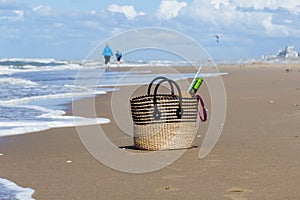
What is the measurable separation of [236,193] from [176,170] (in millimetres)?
1092

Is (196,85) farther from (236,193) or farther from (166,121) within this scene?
(236,193)

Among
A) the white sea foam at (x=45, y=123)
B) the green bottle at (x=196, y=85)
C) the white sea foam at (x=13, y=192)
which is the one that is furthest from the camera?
the white sea foam at (x=45, y=123)

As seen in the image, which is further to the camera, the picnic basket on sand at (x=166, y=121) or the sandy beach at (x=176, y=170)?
the picnic basket on sand at (x=166, y=121)

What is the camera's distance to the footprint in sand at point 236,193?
15.7 feet

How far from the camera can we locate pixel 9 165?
6520 mm

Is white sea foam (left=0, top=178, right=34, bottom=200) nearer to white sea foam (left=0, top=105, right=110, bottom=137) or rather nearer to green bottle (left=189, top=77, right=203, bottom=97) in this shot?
green bottle (left=189, top=77, right=203, bottom=97)

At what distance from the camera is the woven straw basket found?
23.2ft

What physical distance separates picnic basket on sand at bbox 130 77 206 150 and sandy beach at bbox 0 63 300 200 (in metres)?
0.23

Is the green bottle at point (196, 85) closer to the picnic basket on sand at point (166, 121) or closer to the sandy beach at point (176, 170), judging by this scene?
the picnic basket on sand at point (166, 121)

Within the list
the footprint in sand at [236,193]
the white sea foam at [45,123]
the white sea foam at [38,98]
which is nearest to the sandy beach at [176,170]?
the footprint in sand at [236,193]

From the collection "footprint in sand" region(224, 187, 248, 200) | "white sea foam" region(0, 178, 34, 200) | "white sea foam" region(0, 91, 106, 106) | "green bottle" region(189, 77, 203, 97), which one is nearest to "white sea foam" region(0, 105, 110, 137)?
"white sea foam" region(0, 91, 106, 106)

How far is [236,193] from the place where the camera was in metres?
4.93

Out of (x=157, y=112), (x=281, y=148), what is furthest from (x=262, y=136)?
(x=157, y=112)

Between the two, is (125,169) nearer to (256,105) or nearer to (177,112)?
(177,112)
